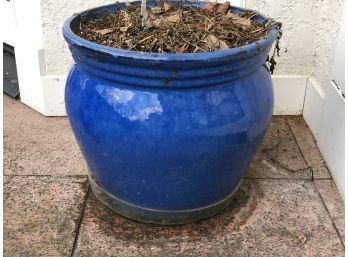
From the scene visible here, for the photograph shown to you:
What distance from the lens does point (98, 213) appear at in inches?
91.0

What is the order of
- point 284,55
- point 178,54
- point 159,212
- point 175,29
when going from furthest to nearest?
point 284,55, point 159,212, point 175,29, point 178,54

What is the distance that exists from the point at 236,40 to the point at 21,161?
4.40 feet

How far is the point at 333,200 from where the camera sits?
244 cm

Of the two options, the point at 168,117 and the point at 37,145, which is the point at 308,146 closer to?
the point at 168,117

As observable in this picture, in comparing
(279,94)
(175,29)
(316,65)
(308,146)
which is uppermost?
(175,29)

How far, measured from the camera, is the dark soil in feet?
6.45

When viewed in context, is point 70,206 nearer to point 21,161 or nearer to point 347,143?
point 21,161

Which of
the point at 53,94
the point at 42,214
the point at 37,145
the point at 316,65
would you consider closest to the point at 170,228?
the point at 42,214

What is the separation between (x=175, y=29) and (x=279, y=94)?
1.28m

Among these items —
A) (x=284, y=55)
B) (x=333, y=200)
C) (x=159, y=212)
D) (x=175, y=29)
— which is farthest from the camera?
(x=284, y=55)

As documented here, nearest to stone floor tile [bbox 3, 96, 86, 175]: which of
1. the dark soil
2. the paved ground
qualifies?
the paved ground

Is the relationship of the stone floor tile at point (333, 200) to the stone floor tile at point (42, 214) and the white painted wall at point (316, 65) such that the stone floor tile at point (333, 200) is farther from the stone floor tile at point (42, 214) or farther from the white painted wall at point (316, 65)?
the stone floor tile at point (42, 214)

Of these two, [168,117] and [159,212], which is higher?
[168,117]

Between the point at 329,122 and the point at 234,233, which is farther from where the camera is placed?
the point at 329,122
